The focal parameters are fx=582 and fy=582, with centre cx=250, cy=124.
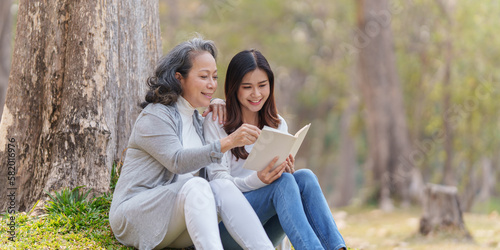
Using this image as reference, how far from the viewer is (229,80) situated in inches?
159

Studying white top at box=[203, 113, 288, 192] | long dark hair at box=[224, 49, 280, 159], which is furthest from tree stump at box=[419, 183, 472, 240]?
white top at box=[203, 113, 288, 192]

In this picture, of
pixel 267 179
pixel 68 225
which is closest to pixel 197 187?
pixel 267 179

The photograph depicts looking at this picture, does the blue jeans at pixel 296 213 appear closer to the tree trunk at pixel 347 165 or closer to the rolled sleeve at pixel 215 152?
the rolled sleeve at pixel 215 152

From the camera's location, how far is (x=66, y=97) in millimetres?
4160

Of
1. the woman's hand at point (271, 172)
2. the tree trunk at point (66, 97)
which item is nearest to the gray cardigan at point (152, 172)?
→ the woman's hand at point (271, 172)

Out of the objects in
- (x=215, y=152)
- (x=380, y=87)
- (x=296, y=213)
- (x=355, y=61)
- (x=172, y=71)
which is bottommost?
(x=296, y=213)

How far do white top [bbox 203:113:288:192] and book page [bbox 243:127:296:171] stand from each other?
0.17 m

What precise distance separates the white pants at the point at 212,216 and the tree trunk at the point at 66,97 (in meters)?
1.11

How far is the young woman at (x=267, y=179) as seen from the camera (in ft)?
11.2

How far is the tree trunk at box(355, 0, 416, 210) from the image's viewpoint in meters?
10.9

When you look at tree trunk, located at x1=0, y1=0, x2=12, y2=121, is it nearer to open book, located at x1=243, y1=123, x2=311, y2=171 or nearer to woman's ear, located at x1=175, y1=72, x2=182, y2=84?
woman's ear, located at x1=175, y1=72, x2=182, y2=84

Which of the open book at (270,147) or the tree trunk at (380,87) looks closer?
the open book at (270,147)

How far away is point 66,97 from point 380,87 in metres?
7.92

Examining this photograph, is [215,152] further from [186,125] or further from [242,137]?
[186,125]
